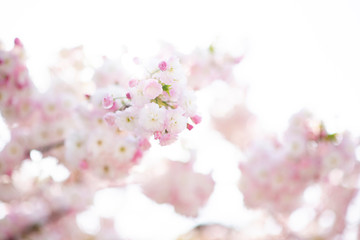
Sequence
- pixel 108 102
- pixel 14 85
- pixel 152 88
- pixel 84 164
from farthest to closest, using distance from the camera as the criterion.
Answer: pixel 14 85 → pixel 84 164 → pixel 108 102 → pixel 152 88

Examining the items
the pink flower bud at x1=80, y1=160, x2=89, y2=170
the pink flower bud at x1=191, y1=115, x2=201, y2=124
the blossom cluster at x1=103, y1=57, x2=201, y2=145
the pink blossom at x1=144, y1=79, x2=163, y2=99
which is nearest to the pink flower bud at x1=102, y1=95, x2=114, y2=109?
the blossom cluster at x1=103, y1=57, x2=201, y2=145

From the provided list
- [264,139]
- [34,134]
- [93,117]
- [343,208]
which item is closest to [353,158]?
[264,139]

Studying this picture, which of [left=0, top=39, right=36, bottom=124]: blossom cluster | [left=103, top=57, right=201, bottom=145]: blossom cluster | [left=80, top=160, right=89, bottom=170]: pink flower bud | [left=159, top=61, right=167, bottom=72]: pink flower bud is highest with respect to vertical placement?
[left=0, top=39, right=36, bottom=124]: blossom cluster

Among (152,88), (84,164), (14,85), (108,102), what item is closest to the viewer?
(152,88)

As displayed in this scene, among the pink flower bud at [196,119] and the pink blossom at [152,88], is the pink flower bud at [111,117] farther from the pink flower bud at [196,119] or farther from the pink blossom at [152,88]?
the pink flower bud at [196,119]

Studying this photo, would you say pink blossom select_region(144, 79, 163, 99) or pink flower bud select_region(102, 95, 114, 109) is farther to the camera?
pink flower bud select_region(102, 95, 114, 109)

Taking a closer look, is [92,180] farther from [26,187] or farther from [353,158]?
[353,158]

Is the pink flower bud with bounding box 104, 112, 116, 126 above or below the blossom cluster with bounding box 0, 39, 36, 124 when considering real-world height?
below

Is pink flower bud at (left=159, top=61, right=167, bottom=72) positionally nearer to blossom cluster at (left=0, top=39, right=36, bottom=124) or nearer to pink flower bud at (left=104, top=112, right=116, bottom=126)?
pink flower bud at (left=104, top=112, right=116, bottom=126)

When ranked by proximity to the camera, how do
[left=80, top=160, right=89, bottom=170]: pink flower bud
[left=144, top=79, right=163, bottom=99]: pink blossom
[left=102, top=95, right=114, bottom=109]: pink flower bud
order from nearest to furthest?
[left=144, top=79, right=163, bottom=99]: pink blossom, [left=102, top=95, right=114, bottom=109]: pink flower bud, [left=80, top=160, right=89, bottom=170]: pink flower bud

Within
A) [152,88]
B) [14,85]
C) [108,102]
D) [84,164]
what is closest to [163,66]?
[152,88]

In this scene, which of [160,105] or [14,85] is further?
[14,85]

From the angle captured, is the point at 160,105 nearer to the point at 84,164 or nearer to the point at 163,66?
the point at 163,66
